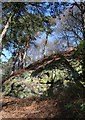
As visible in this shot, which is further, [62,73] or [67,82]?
[62,73]

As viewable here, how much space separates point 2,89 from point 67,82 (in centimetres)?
648

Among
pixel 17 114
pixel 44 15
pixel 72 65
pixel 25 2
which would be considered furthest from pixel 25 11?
pixel 17 114

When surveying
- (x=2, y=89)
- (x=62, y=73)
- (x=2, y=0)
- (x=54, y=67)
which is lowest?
(x=2, y=89)

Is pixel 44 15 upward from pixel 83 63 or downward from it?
upward

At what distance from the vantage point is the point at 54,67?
9.59 m

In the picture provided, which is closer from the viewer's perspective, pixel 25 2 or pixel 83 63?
pixel 25 2

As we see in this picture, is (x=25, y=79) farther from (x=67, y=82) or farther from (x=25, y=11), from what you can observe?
(x=25, y=11)

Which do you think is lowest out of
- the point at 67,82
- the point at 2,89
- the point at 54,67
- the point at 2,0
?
the point at 2,89

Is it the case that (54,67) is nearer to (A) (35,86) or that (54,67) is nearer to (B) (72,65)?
(B) (72,65)

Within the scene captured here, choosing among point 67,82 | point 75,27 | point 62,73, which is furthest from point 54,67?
point 75,27

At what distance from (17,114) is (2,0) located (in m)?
7.30

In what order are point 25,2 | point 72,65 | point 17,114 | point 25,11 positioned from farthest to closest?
point 72,65 < point 25,11 < point 25,2 < point 17,114

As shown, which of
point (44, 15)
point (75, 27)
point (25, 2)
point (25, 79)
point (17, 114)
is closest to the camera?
point (17, 114)

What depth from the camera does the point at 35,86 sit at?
8555 millimetres
